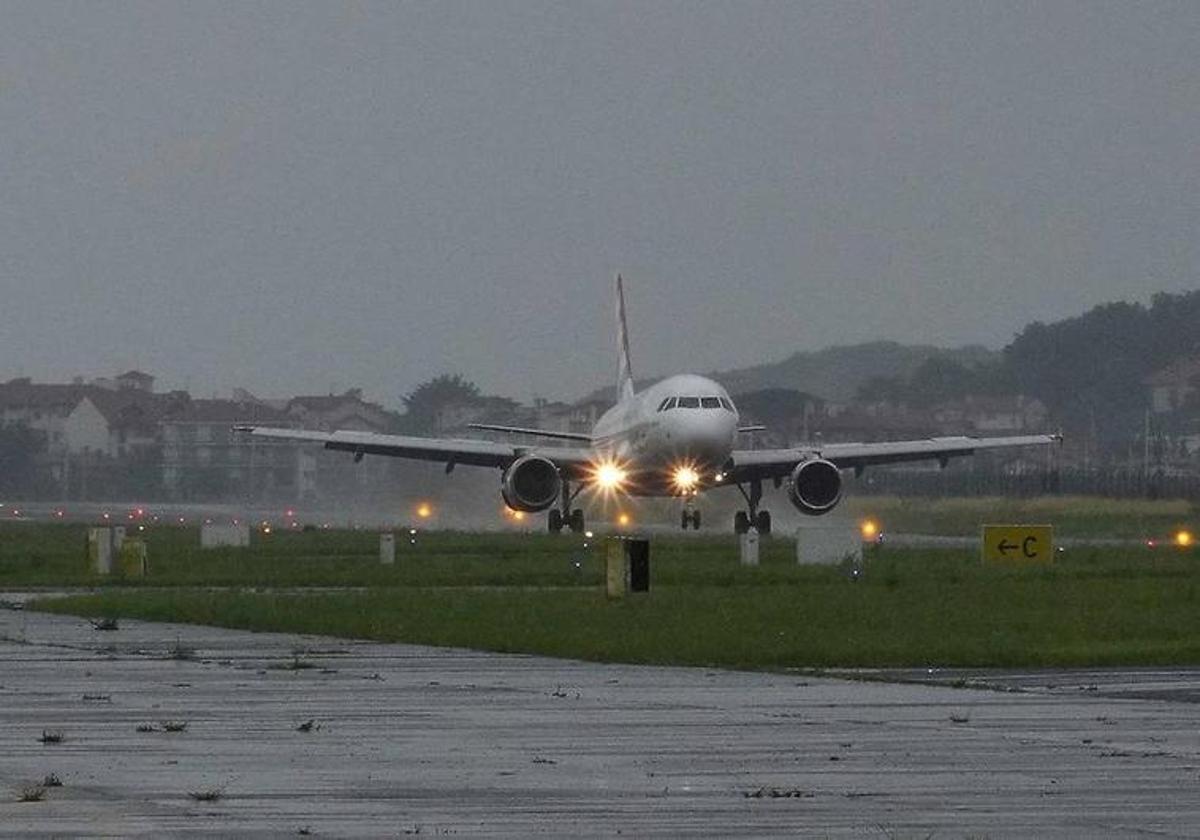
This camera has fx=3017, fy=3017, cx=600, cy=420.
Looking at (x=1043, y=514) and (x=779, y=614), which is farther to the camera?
(x=1043, y=514)

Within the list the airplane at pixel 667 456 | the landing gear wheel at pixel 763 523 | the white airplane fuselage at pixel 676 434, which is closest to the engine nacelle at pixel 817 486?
the airplane at pixel 667 456

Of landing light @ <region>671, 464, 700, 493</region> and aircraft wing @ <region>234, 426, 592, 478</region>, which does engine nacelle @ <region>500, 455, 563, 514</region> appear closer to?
aircraft wing @ <region>234, 426, 592, 478</region>

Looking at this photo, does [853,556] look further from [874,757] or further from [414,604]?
[874,757]

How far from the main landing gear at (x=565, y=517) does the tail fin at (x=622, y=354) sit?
52.1 feet

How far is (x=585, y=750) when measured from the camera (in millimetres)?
20219

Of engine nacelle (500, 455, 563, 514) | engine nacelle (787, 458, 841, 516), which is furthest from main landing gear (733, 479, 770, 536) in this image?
engine nacelle (500, 455, 563, 514)

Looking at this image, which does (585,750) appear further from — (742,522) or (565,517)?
(565,517)

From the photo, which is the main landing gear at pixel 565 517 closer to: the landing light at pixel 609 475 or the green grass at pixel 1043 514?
the landing light at pixel 609 475

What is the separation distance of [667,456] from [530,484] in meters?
5.86

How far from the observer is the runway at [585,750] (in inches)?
639

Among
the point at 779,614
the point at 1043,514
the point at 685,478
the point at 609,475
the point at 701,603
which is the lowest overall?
the point at 779,614

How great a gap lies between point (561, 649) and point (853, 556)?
77.8ft

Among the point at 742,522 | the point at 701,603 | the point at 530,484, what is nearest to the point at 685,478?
the point at 742,522

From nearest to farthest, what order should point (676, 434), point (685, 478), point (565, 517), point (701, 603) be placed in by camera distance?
1. point (701, 603)
2. point (676, 434)
3. point (685, 478)
4. point (565, 517)
